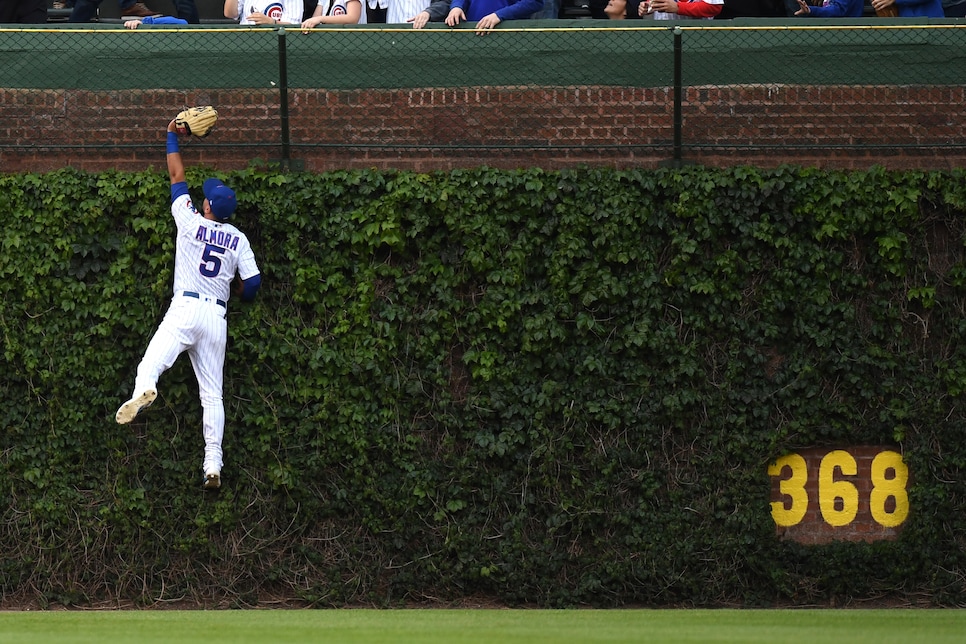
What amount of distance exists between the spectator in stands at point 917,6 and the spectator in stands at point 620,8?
2.00m

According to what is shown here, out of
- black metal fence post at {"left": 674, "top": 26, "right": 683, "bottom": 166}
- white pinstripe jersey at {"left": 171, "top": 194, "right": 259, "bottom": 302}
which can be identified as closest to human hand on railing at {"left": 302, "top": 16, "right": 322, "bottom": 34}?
white pinstripe jersey at {"left": 171, "top": 194, "right": 259, "bottom": 302}

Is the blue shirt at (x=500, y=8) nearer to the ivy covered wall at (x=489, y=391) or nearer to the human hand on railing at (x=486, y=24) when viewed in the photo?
the human hand on railing at (x=486, y=24)

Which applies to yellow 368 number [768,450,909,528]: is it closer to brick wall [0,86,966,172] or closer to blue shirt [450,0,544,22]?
brick wall [0,86,966,172]

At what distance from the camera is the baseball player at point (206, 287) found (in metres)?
10.1

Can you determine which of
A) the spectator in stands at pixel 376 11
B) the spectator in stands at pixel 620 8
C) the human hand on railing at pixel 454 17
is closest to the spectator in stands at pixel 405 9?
the spectator in stands at pixel 376 11

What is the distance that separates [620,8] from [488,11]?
121 cm

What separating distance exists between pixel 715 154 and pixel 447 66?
7.37 feet

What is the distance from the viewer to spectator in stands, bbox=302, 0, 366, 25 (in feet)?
36.8

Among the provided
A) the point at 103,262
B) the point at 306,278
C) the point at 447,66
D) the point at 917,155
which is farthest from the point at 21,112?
the point at 917,155

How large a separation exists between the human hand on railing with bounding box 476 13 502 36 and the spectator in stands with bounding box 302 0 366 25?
1109mm

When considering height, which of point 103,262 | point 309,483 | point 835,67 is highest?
point 835,67

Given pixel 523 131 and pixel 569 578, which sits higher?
pixel 523 131

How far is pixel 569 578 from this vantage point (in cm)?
1050

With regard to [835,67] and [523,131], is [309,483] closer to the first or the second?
[523,131]
